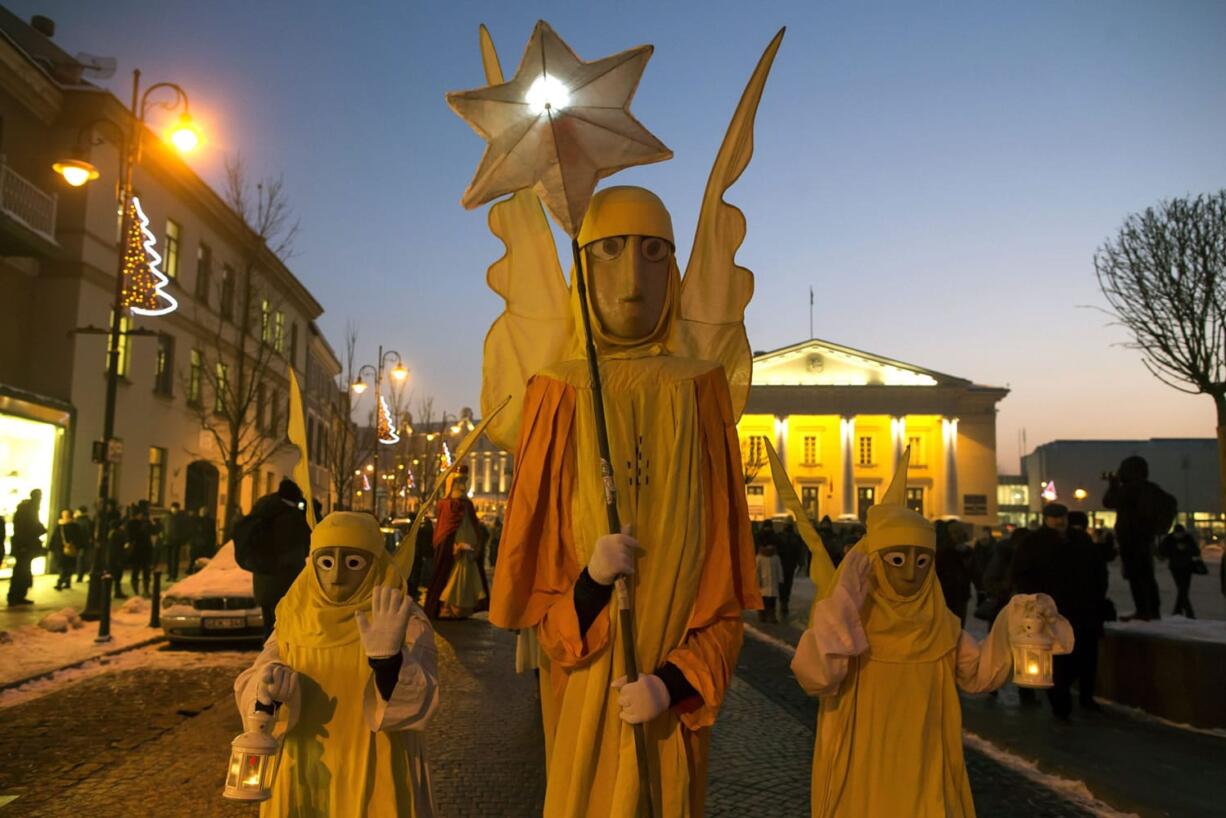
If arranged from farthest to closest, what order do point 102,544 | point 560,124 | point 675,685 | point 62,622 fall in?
point 102,544 → point 62,622 → point 560,124 → point 675,685

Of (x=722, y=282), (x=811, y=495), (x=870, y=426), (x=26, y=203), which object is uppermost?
(x=870, y=426)

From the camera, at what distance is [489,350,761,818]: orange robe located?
2.73 metres

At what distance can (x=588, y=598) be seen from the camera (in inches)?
109

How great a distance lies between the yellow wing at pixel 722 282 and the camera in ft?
11.0

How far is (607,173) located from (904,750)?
7.66 feet

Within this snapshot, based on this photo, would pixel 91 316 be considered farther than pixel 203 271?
No

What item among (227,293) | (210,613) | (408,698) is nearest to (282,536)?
(210,613)

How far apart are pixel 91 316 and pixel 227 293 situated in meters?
10.2

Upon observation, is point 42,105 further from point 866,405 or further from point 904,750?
point 866,405

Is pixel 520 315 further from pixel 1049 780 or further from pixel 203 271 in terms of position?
pixel 203 271

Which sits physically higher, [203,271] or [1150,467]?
[203,271]

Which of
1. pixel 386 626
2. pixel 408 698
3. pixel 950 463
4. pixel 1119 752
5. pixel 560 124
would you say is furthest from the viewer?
pixel 950 463

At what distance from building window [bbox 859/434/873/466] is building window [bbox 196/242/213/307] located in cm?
5388

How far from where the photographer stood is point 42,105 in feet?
74.7
